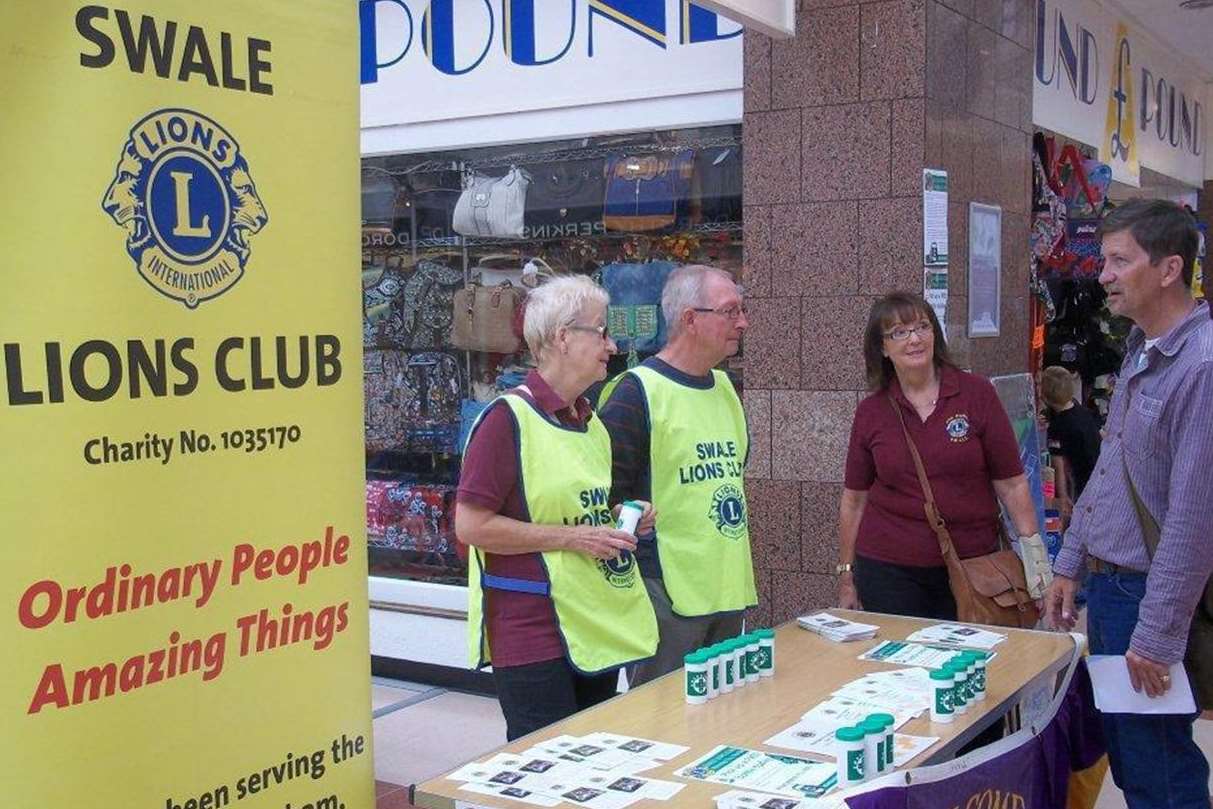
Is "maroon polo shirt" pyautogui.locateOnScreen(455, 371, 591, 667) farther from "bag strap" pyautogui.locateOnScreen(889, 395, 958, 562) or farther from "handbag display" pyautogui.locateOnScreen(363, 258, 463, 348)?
"handbag display" pyautogui.locateOnScreen(363, 258, 463, 348)

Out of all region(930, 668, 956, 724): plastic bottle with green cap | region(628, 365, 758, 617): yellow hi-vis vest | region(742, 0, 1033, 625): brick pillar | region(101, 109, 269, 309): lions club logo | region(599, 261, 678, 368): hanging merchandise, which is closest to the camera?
region(101, 109, 269, 309): lions club logo

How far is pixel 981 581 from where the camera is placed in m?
3.48

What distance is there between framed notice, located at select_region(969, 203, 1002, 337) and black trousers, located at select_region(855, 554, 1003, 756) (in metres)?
1.64

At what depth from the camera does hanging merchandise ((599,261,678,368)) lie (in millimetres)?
5410

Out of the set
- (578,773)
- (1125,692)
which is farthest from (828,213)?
(578,773)

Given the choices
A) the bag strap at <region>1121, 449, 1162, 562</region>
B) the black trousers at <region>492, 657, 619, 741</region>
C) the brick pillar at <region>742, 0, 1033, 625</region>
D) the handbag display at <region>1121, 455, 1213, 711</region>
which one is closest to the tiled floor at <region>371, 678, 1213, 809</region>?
the brick pillar at <region>742, 0, 1033, 625</region>

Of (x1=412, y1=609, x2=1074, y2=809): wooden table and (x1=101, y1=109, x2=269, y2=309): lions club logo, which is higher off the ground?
(x1=101, y1=109, x2=269, y2=309): lions club logo

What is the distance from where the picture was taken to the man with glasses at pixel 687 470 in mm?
3336

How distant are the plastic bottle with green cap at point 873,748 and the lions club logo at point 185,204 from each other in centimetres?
132

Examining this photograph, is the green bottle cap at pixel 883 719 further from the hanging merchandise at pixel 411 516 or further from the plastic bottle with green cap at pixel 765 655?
the hanging merchandise at pixel 411 516

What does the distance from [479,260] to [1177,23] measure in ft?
16.9

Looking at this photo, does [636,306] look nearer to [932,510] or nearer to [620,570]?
[932,510]

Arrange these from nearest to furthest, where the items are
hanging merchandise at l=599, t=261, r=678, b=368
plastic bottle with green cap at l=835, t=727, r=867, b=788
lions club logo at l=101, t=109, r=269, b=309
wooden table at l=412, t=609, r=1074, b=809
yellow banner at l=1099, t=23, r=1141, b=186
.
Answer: lions club logo at l=101, t=109, r=269, b=309, plastic bottle with green cap at l=835, t=727, r=867, b=788, wooden table at l=412, t=609, r=1074, b=809, hanging merchandise at l=599, t=261, r=678, b=368, yellow banner at l=1099, t=23, r=1141, b=186

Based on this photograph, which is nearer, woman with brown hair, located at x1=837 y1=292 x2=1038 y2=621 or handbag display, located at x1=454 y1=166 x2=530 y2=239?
woman with brown hair, located at x1=837 y1=292 x2=1038 y2=621
